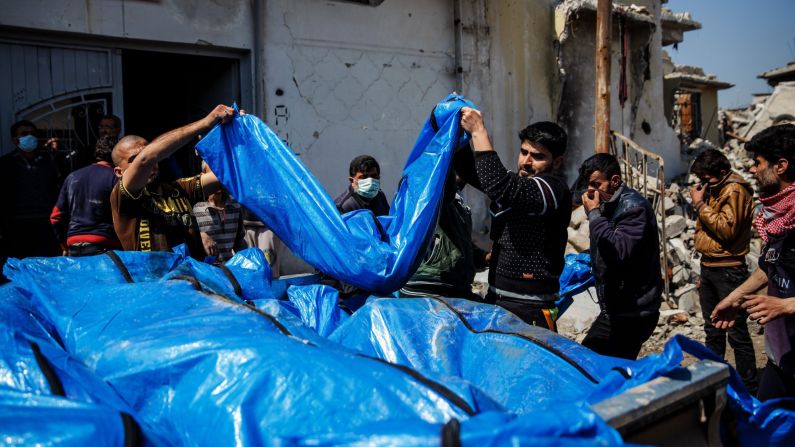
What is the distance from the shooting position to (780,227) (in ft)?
9.24

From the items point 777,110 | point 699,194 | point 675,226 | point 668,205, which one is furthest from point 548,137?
point 777,110

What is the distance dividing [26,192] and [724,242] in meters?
5.32

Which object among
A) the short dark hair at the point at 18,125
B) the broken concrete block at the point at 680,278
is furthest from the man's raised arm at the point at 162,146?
the broken concrete block at the point at 680,278

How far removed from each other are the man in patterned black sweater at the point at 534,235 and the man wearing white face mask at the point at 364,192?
1779 mm

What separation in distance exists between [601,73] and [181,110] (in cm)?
547

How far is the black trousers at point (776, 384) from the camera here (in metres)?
2.91

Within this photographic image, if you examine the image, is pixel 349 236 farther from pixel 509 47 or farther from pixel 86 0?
pixel 509 47

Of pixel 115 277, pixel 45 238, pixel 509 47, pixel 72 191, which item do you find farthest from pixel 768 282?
pixel 509 47

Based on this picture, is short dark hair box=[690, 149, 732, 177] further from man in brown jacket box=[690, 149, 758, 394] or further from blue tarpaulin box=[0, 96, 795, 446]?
blue tarpaulin box=[0, 96, 795, 446]

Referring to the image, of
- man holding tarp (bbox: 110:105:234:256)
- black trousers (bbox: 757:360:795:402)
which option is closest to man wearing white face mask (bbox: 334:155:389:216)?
man holding tarp (bbox: 110:105:234:256)

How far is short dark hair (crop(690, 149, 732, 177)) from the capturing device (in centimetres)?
456

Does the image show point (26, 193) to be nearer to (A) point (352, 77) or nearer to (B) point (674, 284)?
(A) point (352, 77)

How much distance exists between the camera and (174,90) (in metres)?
8.32

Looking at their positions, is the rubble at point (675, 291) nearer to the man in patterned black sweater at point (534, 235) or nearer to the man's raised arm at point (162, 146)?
the man in patterned black sweater at point (534, 235)
